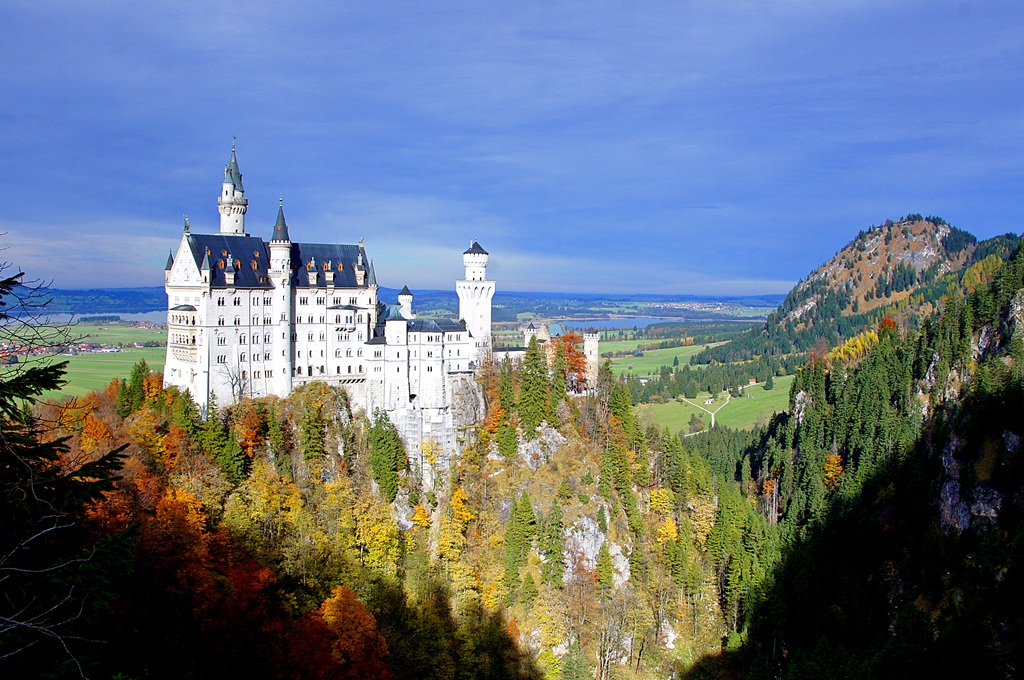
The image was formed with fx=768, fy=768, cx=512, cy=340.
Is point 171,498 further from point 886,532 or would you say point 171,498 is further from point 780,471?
point 780,471

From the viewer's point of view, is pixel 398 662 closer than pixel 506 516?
Yes

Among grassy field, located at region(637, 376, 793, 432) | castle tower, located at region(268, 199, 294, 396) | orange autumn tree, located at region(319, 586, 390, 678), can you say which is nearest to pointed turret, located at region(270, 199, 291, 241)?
castle tower, located at region(268, 199, 294, 396)

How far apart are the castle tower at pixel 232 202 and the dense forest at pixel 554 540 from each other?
60.1ft

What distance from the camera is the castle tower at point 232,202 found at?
8131cm

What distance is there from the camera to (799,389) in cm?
13588

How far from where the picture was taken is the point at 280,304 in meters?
78.6

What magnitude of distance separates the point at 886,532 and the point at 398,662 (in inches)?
2270

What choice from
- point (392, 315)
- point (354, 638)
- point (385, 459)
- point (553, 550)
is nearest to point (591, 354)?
point (392, 315)

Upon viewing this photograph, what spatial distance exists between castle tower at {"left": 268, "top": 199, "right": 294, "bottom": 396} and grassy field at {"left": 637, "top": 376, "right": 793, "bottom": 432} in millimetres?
94384

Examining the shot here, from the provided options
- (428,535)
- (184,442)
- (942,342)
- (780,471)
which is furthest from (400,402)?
(942,342)

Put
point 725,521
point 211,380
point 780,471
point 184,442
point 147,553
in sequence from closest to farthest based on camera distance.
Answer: point 147,553 < point 184,442 < point 211,380 < point 725,521 < point 780,471

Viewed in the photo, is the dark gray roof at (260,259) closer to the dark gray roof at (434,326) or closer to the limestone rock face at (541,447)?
the dark gray roof at (434,326)

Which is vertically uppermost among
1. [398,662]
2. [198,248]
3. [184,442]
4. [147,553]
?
[198,248]

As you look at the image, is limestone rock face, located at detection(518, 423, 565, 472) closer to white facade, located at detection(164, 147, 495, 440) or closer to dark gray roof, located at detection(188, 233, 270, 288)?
white facade, located at detection(164, 147, 495, 440)
